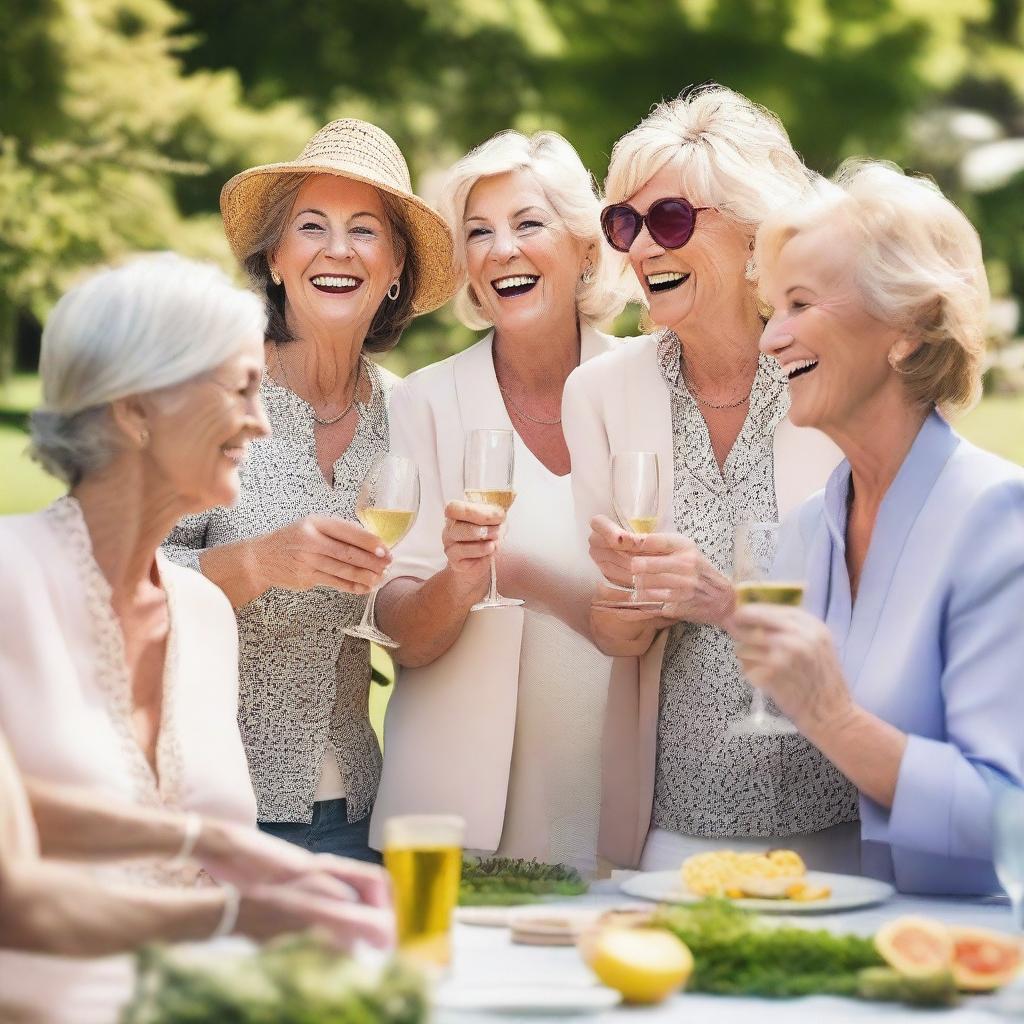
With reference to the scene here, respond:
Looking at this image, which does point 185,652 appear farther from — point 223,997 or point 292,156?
point 292,156

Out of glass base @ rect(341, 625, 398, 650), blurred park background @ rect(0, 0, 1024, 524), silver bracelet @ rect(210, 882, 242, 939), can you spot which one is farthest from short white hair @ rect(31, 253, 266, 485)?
blurred park background @ rect(0, 0, 1024, 524)

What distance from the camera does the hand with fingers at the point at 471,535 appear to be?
3.70m

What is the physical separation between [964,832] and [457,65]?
14.4 meters

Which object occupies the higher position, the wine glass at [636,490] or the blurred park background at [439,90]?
the blurred park background at [439,90]

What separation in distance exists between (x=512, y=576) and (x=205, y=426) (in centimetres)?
154

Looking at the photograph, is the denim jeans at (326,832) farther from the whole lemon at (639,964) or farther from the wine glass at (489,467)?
the whole lemon at (639,964)

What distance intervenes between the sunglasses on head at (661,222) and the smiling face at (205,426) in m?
1.34

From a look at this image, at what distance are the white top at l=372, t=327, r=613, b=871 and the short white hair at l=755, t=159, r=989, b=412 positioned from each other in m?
1.19

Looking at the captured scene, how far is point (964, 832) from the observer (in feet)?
9.65

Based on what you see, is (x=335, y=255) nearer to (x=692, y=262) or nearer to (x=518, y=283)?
(x=518, y=283)

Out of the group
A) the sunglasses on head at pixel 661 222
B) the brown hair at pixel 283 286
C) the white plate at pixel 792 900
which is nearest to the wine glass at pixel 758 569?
the white plate at pixel 792 900

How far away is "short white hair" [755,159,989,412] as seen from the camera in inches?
132

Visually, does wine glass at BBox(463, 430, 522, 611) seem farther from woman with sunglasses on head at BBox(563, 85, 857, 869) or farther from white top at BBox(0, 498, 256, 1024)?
white top at BBox(0, 498, 256, 1024)

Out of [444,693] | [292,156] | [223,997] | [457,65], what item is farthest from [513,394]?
[457,65]
